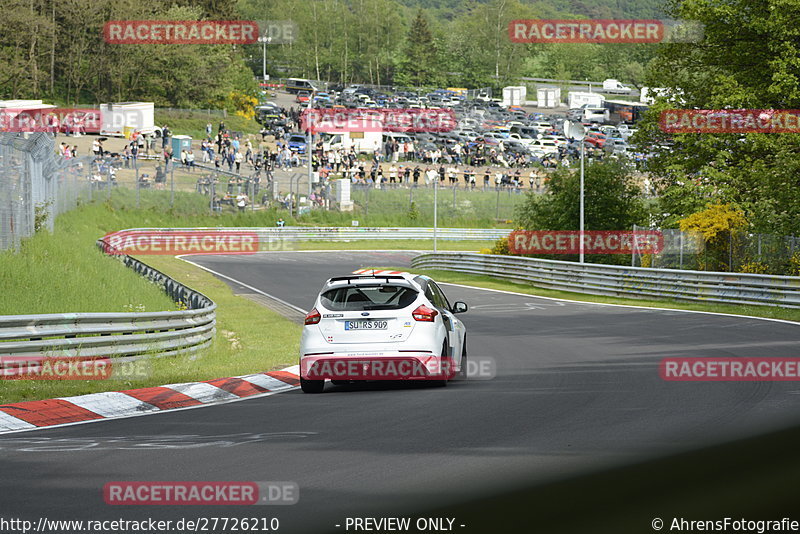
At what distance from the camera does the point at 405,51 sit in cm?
16088

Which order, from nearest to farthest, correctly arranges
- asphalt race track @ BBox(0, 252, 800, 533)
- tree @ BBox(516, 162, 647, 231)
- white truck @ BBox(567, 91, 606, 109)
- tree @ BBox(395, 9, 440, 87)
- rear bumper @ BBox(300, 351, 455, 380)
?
asphalt race track @ BBox(0, 252, 800, 533), rear bumper @ BBox(300, 351, 455, 380), tree @ BBox(516, 162, 647, 231), white truck @ BBox(567, 91, 606, 109), tree @ BBox(395, 9, 440, 87)

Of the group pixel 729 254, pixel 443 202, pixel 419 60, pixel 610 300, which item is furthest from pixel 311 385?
pixel 419 60

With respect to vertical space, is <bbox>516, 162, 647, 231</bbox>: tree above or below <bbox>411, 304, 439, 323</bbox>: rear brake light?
above

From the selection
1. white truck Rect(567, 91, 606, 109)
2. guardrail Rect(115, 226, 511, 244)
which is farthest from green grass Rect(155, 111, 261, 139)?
white truck Rect(567, 91, 606, 109)

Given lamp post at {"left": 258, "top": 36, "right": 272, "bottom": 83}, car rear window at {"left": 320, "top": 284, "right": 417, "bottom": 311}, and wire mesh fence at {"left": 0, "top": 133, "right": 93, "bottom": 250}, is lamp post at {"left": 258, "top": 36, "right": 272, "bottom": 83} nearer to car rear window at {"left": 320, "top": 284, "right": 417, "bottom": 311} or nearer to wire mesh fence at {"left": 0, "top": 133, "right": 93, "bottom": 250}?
wire mesh fence at {"left": 0, "top": 133, "right": 93, "bottom": 250}

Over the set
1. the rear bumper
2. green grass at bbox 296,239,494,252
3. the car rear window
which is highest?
the car rear window

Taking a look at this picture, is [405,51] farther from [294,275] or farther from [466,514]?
[466,514]

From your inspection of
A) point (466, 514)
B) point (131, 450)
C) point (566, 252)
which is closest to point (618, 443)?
point (131, 450)

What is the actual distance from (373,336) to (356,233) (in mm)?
50651

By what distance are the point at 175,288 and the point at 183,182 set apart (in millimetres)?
37595

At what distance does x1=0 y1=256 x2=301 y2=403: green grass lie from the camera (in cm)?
1276

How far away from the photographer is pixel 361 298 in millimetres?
13070

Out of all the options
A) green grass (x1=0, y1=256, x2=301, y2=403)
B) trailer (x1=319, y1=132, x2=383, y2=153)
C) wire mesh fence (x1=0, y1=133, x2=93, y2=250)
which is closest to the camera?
green grass (x1=0, y1=256, x2=301, y2=403)

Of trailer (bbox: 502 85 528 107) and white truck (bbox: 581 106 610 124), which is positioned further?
trailer (bbox: 502 85 528 107)
